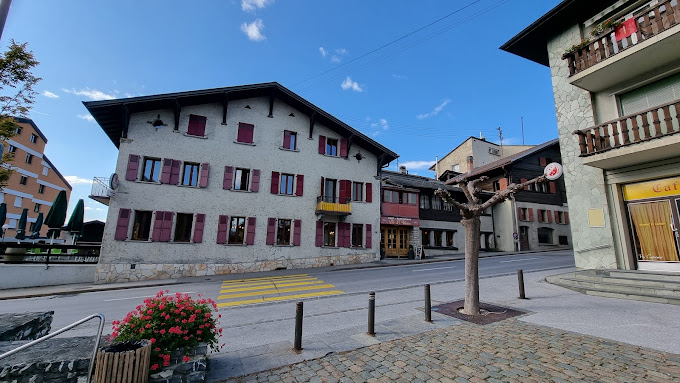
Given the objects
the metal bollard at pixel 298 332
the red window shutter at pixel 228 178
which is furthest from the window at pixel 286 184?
the metal bollard at pixel 298 332

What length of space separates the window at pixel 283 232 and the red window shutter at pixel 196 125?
25.3 feet

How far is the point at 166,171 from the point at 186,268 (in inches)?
233

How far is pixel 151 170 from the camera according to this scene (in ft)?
55.3

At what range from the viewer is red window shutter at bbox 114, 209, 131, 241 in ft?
50.8

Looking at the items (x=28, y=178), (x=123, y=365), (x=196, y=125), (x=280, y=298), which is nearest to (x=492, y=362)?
(x=123, y=365)

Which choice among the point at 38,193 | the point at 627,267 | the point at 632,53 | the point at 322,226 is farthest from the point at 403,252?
the point at 38,193

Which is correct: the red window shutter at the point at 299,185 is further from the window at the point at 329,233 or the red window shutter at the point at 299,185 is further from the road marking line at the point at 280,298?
the road marking line at the point at 280,298

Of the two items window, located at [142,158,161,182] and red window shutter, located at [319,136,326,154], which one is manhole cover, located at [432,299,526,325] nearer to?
red window shutter, located at [319,136,326,154]

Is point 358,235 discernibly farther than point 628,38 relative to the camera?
Yes

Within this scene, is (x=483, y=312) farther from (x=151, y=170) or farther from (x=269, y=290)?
(x=151, y=170)

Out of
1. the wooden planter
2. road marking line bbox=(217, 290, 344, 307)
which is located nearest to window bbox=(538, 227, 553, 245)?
road marking line bbox=(217, 290, 344, 307)

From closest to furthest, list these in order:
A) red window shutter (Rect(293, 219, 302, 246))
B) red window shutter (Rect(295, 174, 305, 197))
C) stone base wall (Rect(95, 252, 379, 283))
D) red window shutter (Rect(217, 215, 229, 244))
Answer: stone base wall (Rect(95, 252, 379, 283))
red window shutter (Rect(217, 215, 229, 244))
red window shutter (Rect(293, 219, 302, 246))
red window shutter (Rect(295, 174, 305, 197))

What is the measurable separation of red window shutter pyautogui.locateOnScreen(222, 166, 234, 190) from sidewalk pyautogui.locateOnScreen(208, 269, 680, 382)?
13.0 m

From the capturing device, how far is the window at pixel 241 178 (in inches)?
728
